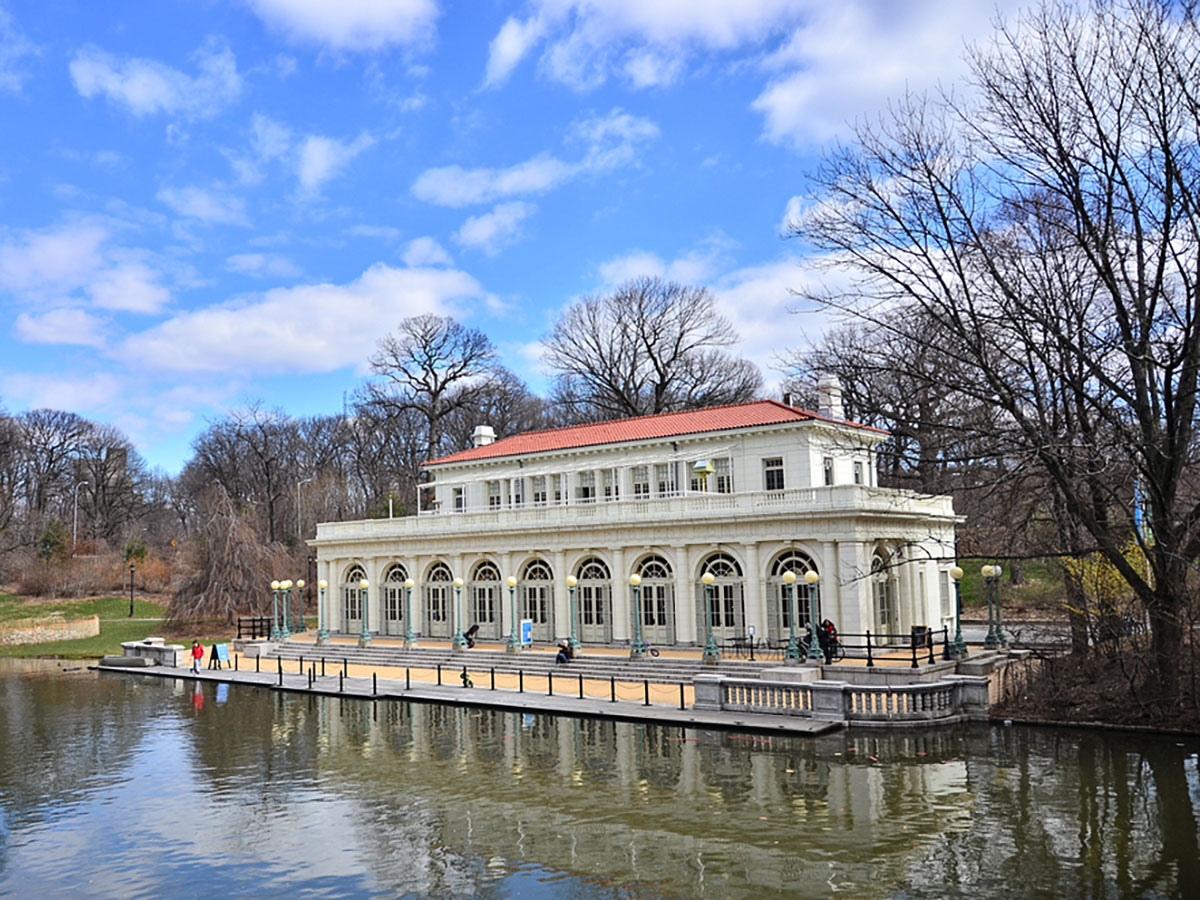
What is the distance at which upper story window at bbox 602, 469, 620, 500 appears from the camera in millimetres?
40500

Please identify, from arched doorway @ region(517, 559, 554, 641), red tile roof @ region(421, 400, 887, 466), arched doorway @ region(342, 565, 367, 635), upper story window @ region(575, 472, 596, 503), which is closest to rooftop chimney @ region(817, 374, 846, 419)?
red tile roof @ region(421, 400, 887, 466)

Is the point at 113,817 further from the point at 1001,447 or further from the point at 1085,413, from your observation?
the point at 1085,413

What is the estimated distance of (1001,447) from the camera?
20.5 metres

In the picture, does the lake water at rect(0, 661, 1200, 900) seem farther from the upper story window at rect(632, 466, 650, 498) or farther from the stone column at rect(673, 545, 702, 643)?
the upper story window at rect(632, 466, 650, 498)

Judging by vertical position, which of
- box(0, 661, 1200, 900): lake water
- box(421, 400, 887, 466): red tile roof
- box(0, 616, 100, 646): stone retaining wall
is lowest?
box(0, 661, 1200, 900): lake water

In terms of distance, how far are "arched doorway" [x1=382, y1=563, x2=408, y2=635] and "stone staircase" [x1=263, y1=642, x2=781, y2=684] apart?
2583mm

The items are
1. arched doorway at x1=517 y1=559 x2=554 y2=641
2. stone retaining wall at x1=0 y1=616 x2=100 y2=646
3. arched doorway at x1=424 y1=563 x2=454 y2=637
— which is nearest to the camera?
arched doorway at x1=517 y1=559 x2=554 y2=641

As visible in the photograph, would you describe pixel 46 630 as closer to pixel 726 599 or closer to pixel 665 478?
pixel 665 478

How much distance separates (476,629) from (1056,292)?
2610cm

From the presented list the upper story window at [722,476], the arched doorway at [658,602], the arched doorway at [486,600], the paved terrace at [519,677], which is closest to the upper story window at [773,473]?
the upper story window at [722,476]

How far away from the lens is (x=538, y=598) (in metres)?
39.5

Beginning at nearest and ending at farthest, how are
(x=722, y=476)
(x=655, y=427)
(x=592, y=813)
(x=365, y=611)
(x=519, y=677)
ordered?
(x=592, y=813)
(x=519, y=677)
(x=722, y=476)
(x=655, y=427)
(x=365, y=611)

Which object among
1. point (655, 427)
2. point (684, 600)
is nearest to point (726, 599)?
point (684, 600)

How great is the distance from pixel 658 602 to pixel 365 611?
15010 mm
